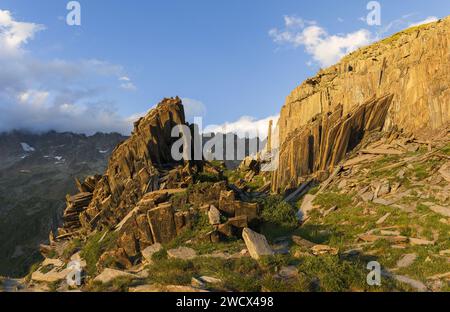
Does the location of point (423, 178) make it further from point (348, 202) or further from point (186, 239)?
point (186, 239)

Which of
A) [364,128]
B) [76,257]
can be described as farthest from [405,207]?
[76,257]

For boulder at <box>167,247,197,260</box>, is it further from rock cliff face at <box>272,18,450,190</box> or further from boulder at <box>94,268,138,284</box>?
rock cliff face at <box>272,18,450,190</box>

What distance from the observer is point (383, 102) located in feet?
102

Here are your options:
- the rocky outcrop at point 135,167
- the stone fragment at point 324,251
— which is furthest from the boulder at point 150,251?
the rocky outcrop at point 135,167

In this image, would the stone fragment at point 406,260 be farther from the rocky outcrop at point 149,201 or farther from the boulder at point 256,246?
the rocky outcrop at point 149,201

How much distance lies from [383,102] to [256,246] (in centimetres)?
2256

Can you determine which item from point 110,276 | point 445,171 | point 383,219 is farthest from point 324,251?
point 445,171

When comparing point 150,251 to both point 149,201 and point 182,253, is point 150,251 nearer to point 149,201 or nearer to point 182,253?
point 182,253

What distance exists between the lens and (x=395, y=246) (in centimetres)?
1507

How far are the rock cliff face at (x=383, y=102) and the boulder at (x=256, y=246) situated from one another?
15.0 metres

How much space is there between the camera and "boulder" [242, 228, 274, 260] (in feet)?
45.5

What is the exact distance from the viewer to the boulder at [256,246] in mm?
13859

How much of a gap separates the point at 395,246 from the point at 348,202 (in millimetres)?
7150

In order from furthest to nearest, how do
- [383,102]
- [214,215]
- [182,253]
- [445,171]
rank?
1. [383,102]
2. [445,171]
3. [214,215]
4. [182,253]
